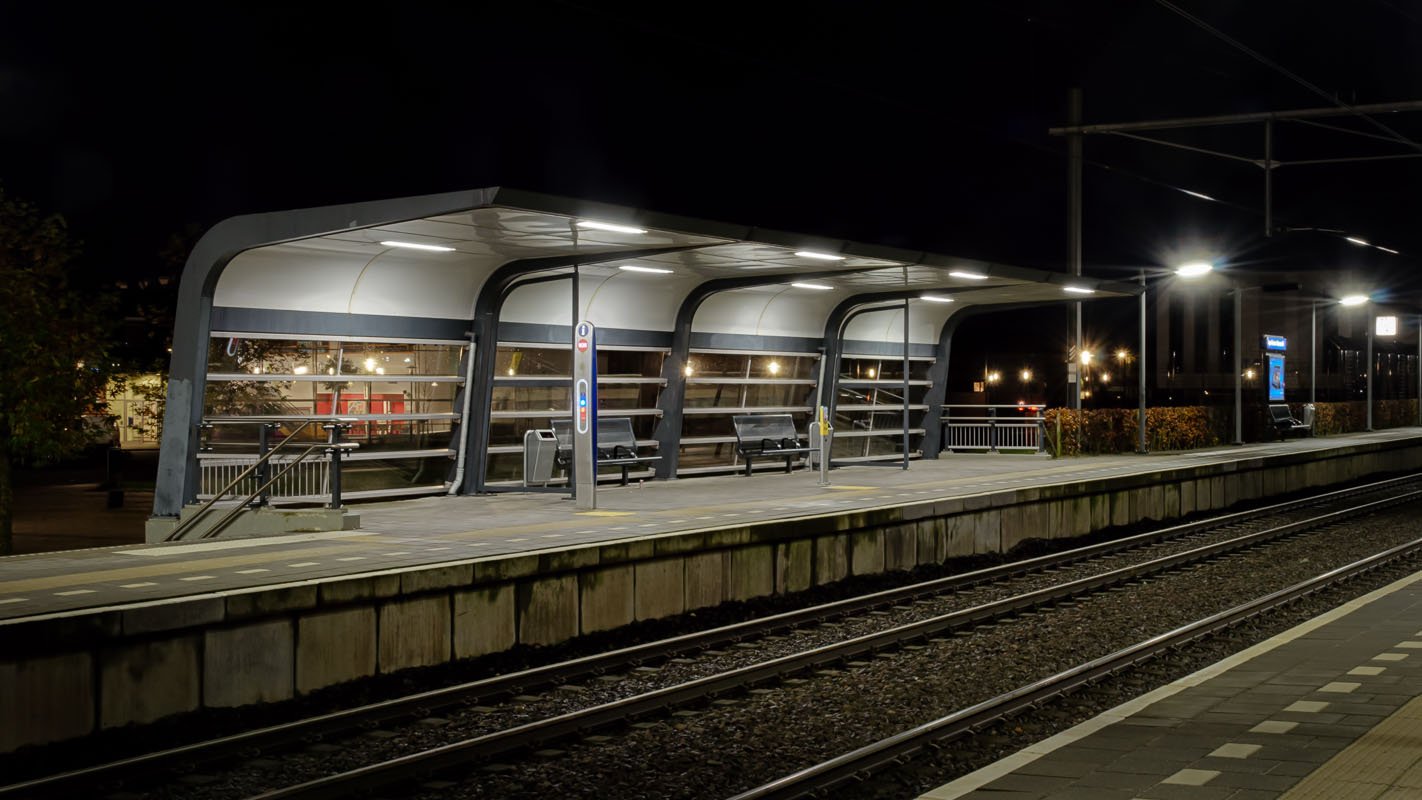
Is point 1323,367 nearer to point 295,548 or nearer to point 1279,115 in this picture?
point 1279,115

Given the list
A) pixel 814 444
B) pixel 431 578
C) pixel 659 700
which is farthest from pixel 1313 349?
pixel 659 700

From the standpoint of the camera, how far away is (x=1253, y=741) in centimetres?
674

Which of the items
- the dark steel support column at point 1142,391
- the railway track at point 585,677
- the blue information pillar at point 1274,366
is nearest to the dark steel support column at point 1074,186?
the dark steel support column at point 1142,391

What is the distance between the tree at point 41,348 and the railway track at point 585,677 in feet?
47.4

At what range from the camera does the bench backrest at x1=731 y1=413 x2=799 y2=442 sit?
70.0ft

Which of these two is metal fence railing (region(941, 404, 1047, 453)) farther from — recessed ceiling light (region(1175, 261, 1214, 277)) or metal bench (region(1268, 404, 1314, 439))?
metal bench (region(1268, 404, 1314, 439))

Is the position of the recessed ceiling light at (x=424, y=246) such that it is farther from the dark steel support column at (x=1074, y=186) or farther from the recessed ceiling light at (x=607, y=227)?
the dark steel support column at (x=1074, y=186)

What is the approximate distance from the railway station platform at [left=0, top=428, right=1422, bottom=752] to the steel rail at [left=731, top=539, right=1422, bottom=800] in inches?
157

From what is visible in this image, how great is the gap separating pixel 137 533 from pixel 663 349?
1065cm

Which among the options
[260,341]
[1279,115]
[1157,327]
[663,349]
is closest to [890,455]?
[663,349]

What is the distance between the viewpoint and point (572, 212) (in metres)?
12.8

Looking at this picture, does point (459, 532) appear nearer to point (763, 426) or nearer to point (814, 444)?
point (763, 426)

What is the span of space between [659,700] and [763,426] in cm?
1322

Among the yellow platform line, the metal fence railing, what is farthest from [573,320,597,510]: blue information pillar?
the metal fence railing
